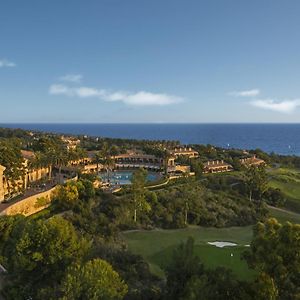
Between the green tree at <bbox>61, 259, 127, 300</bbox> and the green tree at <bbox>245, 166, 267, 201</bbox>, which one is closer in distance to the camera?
the green tree at <bbox>61, 259, 127, 300</bbox>

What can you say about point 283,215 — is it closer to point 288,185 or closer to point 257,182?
point 257,182

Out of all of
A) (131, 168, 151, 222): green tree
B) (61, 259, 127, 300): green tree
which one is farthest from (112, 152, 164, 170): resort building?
(61, 259, 127, 300): green tree

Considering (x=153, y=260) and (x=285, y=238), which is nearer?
(x=285, y=238)

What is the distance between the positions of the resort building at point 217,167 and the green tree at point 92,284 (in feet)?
195

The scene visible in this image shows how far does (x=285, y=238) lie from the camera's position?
1759 centimetres

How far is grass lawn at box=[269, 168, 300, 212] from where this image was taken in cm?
5891

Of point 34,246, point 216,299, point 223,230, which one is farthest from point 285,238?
point 223,230

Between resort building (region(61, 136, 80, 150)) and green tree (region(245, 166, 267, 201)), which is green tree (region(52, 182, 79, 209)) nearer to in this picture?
green tree (region(245, 166, 267, 201))

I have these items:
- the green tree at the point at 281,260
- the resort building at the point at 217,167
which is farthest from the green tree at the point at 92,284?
the resort building at the point at 217,167

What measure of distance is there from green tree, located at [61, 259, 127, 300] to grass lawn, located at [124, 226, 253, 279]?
7930 mm

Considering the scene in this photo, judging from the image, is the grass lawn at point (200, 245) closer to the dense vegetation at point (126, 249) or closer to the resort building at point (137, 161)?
the dense vegetation at point (126, 249)

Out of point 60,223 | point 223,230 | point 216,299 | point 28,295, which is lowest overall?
point 223,230

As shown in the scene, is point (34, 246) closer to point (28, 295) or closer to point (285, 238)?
point (28, 295)

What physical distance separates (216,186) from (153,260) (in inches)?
1228
